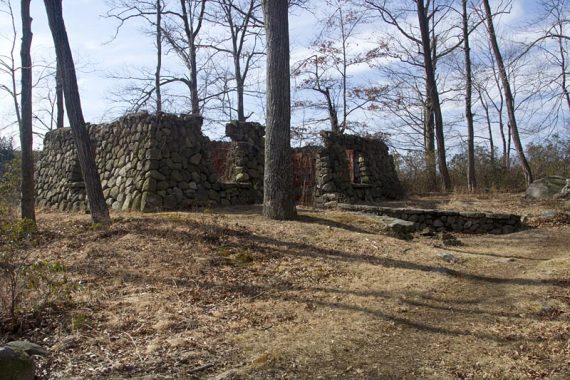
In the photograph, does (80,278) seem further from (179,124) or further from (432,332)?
(179,124)

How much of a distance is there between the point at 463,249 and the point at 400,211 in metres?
2.93

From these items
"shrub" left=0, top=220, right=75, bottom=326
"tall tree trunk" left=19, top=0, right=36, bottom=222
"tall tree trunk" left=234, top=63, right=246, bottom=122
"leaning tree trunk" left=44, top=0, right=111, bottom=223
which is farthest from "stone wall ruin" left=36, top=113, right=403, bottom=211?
"tall tree trunk" left=234, top=63, right=246, bottom=122

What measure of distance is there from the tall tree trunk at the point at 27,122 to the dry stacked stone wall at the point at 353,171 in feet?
25.4

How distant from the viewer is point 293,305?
18.7 ft

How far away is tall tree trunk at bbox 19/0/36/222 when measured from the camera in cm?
1109

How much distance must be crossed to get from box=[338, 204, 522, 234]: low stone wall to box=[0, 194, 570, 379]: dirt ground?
7.64ft

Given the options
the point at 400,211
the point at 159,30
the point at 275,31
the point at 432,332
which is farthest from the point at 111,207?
the point at 159,30

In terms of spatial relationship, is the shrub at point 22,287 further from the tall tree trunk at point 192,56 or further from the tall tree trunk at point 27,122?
the tall tree trunk at point 192,56

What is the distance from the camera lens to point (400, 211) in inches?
488

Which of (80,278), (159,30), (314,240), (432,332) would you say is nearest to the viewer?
(432,332)

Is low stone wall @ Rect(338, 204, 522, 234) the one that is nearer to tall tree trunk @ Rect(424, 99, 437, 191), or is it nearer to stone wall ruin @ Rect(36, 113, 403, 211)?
stone wall ruin @ Rect(36, 113, 403, 211)

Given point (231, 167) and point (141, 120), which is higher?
point (141, 120)

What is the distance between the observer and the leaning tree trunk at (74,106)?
10297 mm

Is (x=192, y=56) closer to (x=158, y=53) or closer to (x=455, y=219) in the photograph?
(x=158, y=53)
